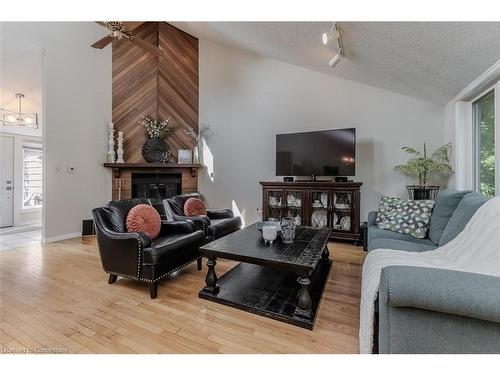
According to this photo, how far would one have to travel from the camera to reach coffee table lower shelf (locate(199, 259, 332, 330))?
1.81 metres

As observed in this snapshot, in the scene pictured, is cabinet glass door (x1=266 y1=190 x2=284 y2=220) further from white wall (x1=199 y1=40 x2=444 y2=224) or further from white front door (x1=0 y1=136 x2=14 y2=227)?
white front door (x1=0 y1=136 x2=14 y2=227)

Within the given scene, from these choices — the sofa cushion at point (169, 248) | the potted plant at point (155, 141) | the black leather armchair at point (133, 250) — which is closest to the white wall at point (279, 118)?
the potted plant at point (155, 141)

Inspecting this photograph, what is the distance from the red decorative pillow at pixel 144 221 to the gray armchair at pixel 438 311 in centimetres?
212

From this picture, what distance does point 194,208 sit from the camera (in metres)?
3.53

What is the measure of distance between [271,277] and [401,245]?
117 cm

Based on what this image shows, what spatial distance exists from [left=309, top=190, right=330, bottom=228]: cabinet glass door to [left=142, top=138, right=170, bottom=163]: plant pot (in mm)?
3005

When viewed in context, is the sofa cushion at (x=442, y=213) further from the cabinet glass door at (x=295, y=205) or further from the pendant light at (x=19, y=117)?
the pendant light at (x=19, y=117)

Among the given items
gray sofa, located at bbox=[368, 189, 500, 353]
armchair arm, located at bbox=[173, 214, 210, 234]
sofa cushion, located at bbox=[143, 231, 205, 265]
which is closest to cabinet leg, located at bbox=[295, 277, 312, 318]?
gray sofa, located at bbox=[368, 189, 500, 353]

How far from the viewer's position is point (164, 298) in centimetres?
209

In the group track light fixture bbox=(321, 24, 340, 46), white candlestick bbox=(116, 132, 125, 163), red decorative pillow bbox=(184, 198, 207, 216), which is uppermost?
track light fixture bbox=(321, 24, 340, 46)

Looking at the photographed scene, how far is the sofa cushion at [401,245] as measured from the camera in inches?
79.6
